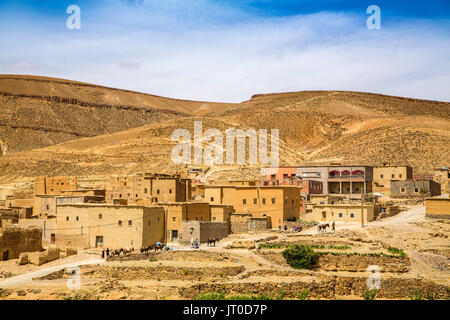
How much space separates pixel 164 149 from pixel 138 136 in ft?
59.5

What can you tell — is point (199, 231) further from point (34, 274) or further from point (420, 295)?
point (420, 295)

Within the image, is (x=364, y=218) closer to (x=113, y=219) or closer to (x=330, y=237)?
(x=330, y=237)

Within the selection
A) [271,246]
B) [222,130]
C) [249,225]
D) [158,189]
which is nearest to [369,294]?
[271,246]

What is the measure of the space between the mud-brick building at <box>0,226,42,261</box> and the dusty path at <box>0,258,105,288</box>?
348 centimetres

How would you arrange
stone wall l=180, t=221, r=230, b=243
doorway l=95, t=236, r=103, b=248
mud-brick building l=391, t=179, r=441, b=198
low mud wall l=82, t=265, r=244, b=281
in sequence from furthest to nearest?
mud-brick building l=391, t=179, r=441, b=198
stone wall l=180, t=221, r=230, b=243
doorway l=95, t=236, r=103, b=248
low mud wall l=82, t=265, r=244, b=281

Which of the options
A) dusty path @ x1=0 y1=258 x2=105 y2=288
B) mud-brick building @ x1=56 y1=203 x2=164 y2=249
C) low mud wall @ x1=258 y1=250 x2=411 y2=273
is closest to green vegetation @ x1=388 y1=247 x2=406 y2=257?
low mud wall @ x1=258 y1=250 x2=411 y2=273

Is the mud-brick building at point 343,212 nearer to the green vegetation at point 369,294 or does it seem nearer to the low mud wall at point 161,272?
the green vegetation at point 369,294

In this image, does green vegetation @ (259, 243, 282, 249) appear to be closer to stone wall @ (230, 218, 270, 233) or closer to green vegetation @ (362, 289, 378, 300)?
stone wall @ (230, 218, 270, 233)

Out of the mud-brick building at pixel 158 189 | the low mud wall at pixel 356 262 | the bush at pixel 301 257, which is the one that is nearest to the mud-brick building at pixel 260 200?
the mud-brick building at pixel 158 189

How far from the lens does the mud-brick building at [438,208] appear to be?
135ft

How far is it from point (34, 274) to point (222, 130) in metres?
79.7

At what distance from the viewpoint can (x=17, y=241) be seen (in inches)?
1249

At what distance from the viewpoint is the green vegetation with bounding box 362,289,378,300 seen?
26266 millimetres
